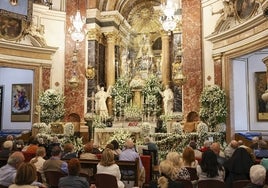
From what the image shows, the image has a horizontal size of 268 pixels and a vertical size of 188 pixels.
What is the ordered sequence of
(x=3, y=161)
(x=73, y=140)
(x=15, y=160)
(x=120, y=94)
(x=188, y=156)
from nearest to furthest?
(x=15, y=160), (x=188, y=156), (x=3, y=161), (x=73, y=140), (x=120, y=94)

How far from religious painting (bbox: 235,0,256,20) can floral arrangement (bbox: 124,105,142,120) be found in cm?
631

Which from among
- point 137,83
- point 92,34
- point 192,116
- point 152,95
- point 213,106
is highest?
point 92,34

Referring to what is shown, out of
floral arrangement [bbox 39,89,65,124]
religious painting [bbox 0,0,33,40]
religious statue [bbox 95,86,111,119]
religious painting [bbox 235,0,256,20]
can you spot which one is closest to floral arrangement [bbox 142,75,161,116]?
religious statue [bbox 95,86,111,119]

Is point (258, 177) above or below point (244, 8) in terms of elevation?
below

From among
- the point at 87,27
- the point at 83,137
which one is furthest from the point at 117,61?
the point at 83,137

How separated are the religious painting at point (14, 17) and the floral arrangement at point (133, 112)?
6104 millimetres

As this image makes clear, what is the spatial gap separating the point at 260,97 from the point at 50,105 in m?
9.54

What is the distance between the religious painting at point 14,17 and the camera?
621 inches

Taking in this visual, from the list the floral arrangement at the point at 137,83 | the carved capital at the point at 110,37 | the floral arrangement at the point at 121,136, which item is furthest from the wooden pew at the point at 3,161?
the carved capital at the point at 110,37

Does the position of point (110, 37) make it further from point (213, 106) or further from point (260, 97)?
point (260, 97)

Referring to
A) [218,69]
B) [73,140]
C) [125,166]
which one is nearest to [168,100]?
[218,69]

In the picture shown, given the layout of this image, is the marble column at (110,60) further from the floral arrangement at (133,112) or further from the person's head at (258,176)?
the person's head at (258,176)

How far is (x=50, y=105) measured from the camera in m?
16.4

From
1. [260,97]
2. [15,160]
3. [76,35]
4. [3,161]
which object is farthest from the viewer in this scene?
[260,97]
